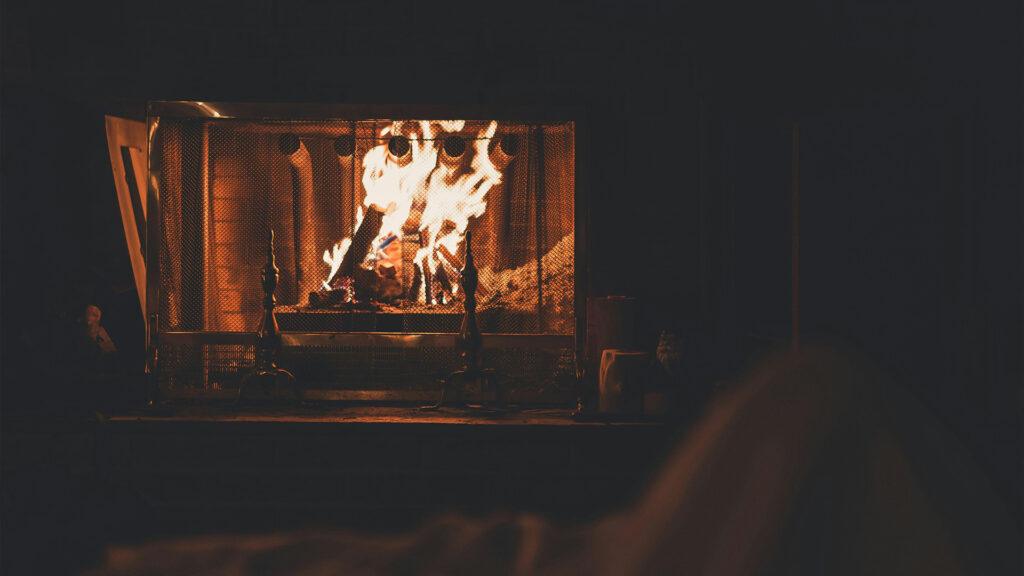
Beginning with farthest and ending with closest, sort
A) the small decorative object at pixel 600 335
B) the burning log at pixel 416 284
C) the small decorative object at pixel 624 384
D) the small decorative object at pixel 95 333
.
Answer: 1. the burning log at pixel 416 284
2. the small decorative object at pixel 95 333
3. the small decorative object at pixel 600 335
4. the small decorative object at pixel 624 384

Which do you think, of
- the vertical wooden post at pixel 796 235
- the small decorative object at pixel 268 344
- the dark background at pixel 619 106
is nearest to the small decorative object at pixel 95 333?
the dark background at pixel 619 106

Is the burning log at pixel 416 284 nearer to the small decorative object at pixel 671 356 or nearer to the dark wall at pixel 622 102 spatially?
the dark wall at pixel 622 102

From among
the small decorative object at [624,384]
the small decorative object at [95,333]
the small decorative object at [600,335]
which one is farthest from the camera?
the small decorative object at [95,333]

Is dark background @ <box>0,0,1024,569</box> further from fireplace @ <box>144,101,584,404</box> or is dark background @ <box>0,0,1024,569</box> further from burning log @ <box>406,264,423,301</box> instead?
burning log @ <box>406,264,423,301</box>

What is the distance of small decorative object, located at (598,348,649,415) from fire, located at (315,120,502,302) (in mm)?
849

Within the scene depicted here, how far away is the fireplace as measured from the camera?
3.52 meters

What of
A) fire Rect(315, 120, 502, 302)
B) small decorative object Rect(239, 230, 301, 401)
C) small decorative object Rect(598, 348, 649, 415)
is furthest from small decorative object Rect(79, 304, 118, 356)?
small decorative object Rect(598, 348, 649, 415)

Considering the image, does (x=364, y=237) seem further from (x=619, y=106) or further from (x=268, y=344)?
(x=619, y=106)

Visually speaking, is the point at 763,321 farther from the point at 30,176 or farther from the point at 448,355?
the point at 30,176

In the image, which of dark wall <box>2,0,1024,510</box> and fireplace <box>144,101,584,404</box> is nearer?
dark wall <box>2,0,1024,510</box>

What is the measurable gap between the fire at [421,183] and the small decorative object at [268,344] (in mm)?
265

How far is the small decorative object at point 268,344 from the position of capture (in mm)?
3371

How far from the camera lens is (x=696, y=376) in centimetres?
333

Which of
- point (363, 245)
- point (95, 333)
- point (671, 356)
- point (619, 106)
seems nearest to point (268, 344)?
point (363, 245)
